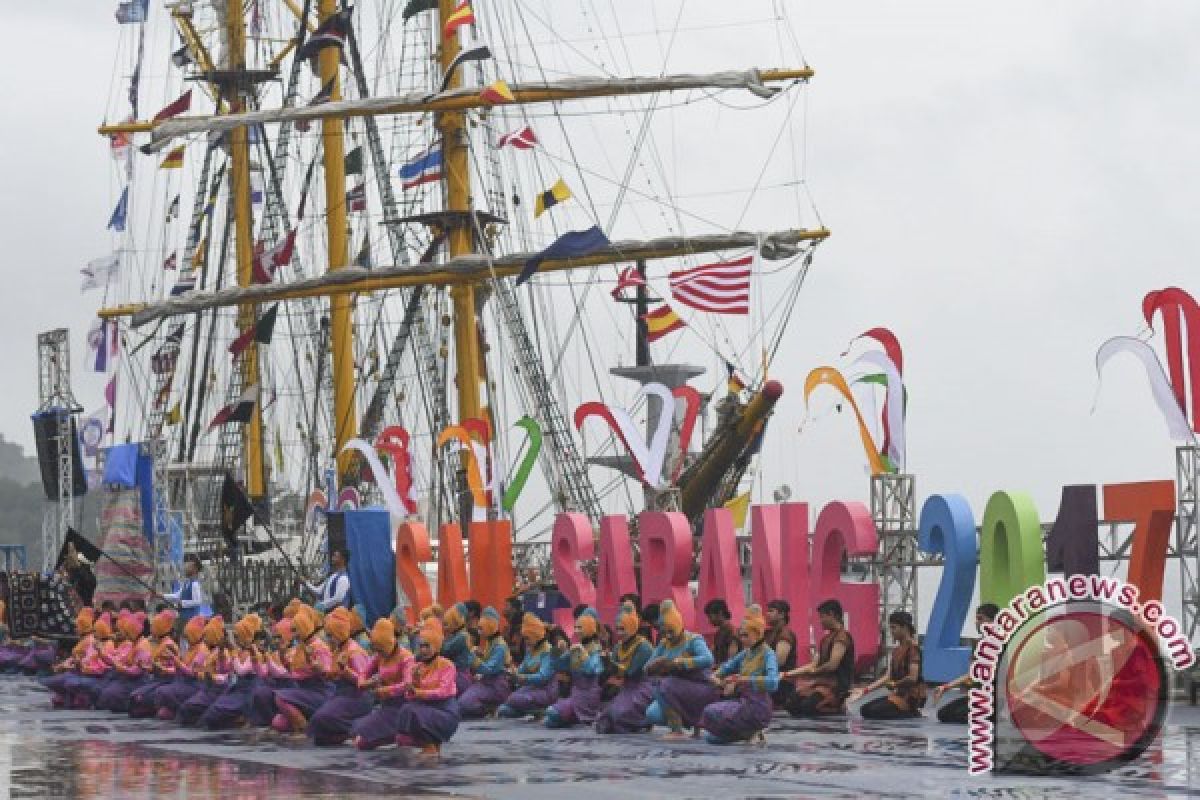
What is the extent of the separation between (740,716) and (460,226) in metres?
28.9

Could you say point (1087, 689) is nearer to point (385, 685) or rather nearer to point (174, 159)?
point (385, 685)

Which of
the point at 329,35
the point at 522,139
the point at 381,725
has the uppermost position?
the point at 329,35

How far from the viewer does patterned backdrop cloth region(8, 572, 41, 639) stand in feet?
129

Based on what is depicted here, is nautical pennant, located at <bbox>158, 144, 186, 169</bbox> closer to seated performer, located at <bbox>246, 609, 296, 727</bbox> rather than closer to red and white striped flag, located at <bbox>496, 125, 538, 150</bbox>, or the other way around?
red and white striped flag, located at <bbox>496, 125, 538, 150</bbox>

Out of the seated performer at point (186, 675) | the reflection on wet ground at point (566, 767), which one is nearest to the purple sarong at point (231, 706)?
the reflection on wet ground at point (566, 767)

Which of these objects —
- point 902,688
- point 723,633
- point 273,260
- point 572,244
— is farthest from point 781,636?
point 273,260

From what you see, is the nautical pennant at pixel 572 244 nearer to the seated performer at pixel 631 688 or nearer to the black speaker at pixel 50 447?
the black speaker at pixel 50 447

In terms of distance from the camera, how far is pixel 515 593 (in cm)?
3281

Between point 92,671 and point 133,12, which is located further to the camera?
point 133,12

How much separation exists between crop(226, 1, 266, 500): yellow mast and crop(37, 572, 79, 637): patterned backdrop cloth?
815 inches

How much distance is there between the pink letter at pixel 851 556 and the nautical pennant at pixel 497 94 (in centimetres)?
1806

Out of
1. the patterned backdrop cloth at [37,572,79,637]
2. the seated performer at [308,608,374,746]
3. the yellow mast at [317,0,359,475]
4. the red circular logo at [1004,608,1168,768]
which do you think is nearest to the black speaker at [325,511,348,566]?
the patterned backdrop cloth at [37,572,79,637]

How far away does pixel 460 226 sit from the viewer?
4875 cm

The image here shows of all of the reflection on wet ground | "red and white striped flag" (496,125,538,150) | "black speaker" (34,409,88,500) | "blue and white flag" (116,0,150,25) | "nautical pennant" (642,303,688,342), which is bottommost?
the reflection on wet ground
